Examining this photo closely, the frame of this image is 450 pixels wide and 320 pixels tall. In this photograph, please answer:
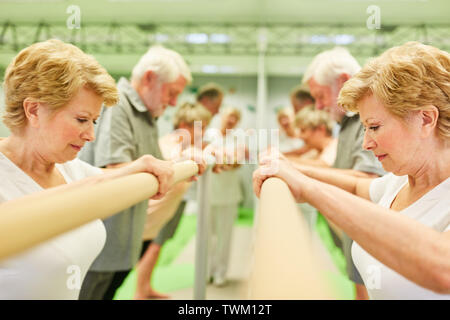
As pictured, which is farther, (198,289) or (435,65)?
(198,289)

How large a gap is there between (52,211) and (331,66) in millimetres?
675

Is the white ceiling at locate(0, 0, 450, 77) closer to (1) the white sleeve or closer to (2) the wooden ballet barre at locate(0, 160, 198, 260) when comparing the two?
(1) the white sleeve

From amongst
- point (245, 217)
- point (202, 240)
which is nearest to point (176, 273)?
point (202, 240)

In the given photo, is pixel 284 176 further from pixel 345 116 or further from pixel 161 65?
pixel 161 65

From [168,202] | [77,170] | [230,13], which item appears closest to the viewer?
[77,170]

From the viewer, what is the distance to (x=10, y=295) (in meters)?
0.47

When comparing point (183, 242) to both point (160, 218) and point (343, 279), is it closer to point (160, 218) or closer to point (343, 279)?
point (160, 218)

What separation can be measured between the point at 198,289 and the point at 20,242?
97 centimetres

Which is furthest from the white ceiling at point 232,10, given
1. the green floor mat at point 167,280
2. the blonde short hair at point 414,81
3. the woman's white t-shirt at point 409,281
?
the green floor mat at point 167,280

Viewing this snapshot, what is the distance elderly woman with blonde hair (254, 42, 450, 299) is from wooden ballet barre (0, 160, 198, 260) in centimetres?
26

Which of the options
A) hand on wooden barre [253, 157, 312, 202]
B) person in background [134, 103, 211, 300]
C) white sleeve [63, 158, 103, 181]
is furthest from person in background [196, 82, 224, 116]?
hand on wooden barre [253, 157, 312, 202]

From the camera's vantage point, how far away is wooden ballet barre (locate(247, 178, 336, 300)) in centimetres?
23

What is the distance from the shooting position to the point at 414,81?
0.43 metres
